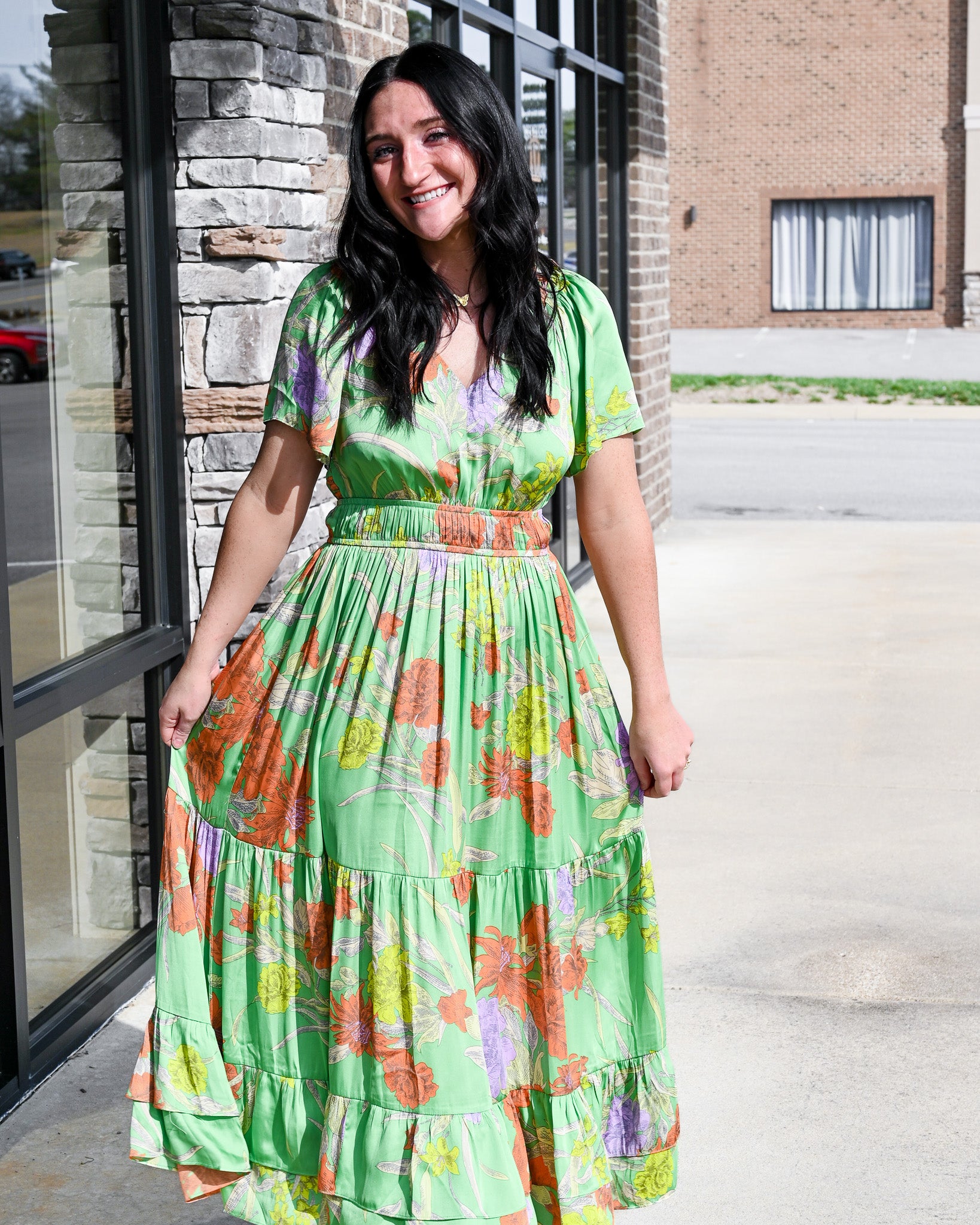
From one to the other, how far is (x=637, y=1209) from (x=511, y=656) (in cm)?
117

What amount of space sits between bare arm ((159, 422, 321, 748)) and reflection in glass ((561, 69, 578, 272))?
587 cm

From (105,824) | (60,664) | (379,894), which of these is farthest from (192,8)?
(379,894)

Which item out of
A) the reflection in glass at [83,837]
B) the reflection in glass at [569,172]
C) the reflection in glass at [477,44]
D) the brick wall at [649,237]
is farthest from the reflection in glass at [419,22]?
the brick wall at [649,237]

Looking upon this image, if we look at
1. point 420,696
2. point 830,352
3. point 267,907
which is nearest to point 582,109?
point 420,696

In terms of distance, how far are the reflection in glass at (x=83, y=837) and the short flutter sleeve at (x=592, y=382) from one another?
5.33 ft

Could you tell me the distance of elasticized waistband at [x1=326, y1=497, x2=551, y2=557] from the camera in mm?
2316

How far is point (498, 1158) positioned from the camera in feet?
7.38

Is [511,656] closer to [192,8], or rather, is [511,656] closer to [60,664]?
[60,664]

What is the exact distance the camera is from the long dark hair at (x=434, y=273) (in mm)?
2277

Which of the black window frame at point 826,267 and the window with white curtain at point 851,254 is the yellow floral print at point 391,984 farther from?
the window with white curtain at point 851,254

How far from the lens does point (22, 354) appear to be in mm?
3432

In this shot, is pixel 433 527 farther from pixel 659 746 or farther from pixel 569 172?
pixel 569 172

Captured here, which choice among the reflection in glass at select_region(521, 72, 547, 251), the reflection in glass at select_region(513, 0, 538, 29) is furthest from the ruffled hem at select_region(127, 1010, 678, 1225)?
the reflection in glass at select_region(513, 0, 538, 29)

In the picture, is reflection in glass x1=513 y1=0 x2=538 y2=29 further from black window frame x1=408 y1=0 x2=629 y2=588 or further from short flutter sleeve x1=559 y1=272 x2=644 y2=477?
short flutter sleeve x1=559 y1=272 x2=644 y2=477
